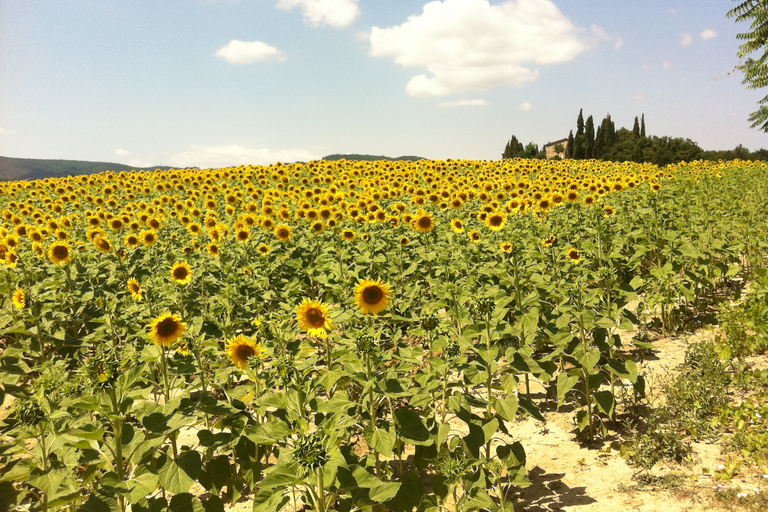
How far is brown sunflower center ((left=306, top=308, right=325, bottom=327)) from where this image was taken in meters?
3.63

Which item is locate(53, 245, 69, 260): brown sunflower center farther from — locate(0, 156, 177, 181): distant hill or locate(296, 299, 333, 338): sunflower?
locate(0, 156, 177, 181): distant hill

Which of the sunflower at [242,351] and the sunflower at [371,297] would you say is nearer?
the sunflower at [242,351]

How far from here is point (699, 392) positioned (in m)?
4.36

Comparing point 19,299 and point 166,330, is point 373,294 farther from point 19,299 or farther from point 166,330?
point 19,299

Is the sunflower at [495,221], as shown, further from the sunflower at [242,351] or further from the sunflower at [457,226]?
the sunflower at [242,351]

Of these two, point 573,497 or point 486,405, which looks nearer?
point 486,405

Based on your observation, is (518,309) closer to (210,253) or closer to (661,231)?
(661,231)

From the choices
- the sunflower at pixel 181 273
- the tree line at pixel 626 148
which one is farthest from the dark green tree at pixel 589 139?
the sunflower at pixel 181 273

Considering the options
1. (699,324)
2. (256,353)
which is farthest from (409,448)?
(699,324)

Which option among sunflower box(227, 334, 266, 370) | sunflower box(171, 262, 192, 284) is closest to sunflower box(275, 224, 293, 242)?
sunflower box(171, 262, 192, 284)

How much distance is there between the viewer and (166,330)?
3641 millimetres

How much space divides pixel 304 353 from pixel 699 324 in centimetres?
606

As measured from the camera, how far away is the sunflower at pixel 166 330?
3.59 meters

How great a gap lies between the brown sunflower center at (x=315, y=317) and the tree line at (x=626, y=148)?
166 ft
